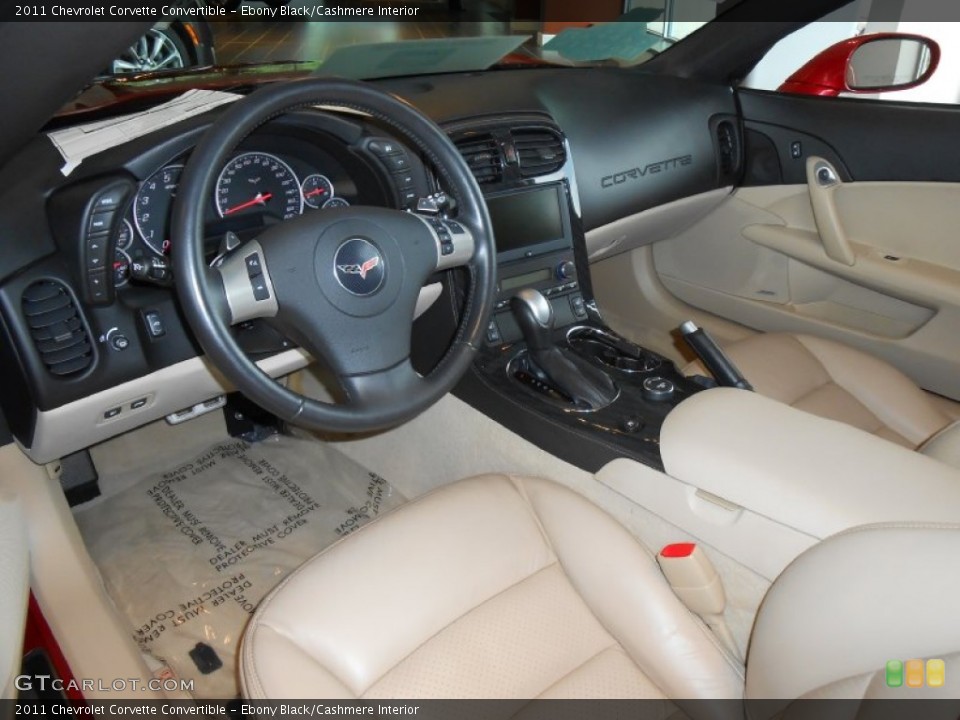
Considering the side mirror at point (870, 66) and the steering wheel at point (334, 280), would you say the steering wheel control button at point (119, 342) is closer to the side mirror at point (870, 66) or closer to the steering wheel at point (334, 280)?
the steering wheel at point (334, 280)

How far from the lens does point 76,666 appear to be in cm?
119

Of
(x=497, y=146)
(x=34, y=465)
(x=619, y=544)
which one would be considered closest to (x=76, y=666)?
(x=34, y=465)

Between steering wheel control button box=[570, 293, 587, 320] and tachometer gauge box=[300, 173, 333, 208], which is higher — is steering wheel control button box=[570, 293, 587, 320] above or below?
below

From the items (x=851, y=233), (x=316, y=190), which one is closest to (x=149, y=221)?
(x=316, y=190)

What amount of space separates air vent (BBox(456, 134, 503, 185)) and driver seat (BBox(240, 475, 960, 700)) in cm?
70

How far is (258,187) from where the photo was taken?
1429 mm

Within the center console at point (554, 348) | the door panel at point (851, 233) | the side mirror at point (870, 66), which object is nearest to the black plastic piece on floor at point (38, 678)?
the center console at point (554, 348)

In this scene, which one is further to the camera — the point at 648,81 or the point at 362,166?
the point at 648,81

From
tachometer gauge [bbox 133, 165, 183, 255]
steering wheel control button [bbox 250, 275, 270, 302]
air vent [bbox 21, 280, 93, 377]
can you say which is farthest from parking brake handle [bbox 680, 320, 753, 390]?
air vent [bbox 21, 280, 93, 377]

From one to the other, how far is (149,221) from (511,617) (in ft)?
2.90

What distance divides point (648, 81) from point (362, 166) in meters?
1.00

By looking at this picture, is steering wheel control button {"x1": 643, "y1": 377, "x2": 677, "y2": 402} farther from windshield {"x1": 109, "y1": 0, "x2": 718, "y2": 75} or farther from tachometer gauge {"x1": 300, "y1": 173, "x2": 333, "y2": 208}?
windshield {"x1": 109, "y1": 0, "x2": 718, "y2": 75}

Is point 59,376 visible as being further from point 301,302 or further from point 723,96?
point 723,96

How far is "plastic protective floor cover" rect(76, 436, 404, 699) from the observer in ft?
5.36
